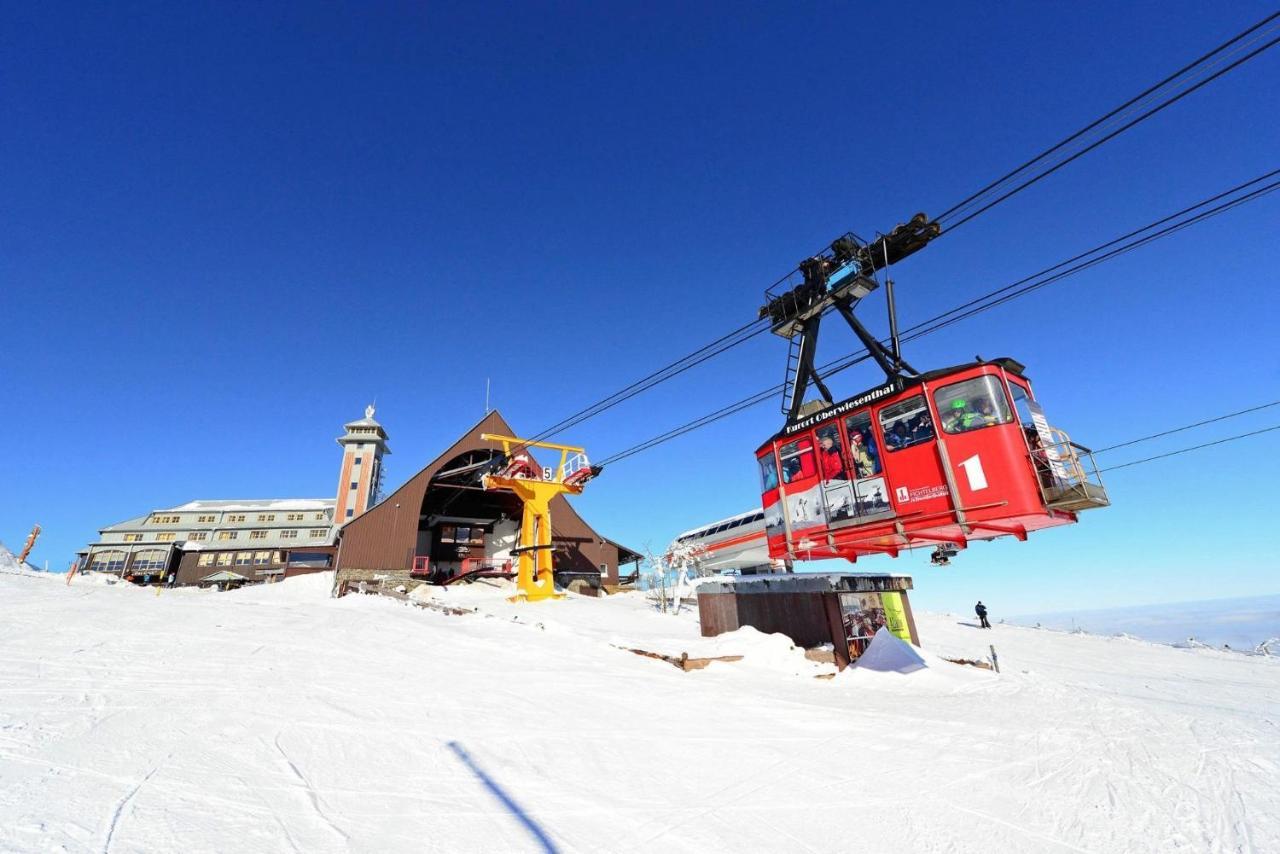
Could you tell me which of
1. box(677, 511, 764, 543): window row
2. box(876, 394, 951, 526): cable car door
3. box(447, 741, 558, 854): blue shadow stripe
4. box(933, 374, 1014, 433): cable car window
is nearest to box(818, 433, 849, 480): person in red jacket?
box(876, 394, 951, 526): cable car door

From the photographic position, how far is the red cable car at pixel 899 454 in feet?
27.2

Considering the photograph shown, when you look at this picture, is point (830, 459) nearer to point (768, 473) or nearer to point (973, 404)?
point (768, 473)

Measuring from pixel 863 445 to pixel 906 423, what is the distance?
0.93m

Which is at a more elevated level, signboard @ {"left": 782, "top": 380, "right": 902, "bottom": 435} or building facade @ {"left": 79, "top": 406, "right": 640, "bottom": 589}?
building facade @ {"left": 79, "top": 406, "right": 640, "bottom": 589}

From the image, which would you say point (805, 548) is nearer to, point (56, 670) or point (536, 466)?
point (56, 670)

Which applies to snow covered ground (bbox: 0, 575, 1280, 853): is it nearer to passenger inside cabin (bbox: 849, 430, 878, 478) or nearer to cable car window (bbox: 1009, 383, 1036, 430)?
passenger inside cabin (bbox: 849, 430, 878, 478)

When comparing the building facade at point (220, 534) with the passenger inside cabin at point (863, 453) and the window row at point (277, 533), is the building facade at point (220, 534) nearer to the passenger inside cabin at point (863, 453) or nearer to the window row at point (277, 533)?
the window row at point (277, 533)

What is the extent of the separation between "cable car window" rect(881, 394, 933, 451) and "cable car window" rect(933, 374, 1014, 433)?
0.85ft

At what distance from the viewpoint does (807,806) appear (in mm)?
5152

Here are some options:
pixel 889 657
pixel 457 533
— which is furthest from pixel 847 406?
pixel 457 533

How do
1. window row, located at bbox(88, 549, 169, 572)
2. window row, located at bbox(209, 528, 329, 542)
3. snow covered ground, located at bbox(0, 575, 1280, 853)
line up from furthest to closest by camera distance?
1. window row, located at bbox(209, 528, 329, 542)
2. window row, located at bbox(88, 549, 169, 572)
3. snow covered ground, located at bbox(0, 575, 1280, 853)

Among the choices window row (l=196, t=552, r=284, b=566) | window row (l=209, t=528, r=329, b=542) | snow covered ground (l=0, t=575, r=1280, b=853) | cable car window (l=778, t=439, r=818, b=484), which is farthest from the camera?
window row (l=209, t=528, r=329, b=542)

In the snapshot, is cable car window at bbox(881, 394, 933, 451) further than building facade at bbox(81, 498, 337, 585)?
No

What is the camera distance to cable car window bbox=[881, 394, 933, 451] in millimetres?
9227
